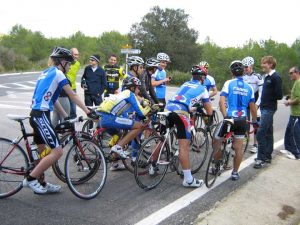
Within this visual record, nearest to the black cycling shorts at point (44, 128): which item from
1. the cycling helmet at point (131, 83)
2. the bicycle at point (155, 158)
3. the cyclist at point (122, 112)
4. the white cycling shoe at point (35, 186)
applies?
the white cycling shoe at point (35, 186)

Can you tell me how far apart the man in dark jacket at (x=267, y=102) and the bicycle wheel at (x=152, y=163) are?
2227mm

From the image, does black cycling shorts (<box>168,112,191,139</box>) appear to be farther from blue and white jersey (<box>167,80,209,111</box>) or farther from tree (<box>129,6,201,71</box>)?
tree (<box>129,6,201,71</box>)

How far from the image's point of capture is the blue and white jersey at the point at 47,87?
16.4ft

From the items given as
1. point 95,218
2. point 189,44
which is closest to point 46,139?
point 95,218

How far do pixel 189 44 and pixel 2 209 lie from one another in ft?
169

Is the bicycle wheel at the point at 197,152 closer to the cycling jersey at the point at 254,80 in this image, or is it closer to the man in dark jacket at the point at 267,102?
the man in dark jacket at the point at 267,102

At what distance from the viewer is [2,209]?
4.78 meters

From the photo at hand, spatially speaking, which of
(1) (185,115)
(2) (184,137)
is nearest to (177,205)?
(2) (184,137)

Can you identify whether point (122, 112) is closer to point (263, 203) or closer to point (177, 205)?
point (177, 205)

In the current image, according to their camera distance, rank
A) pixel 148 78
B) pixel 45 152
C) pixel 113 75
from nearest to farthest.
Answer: pixel 45 152
pixel 148 78
pixel 113 75

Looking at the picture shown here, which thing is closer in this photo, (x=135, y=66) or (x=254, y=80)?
(x=135, y=66)

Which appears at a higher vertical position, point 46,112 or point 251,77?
point 251,77

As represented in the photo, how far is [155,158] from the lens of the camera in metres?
5.98

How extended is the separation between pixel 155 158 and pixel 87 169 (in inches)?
42.7
